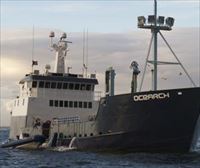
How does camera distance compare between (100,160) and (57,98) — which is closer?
(100,160)

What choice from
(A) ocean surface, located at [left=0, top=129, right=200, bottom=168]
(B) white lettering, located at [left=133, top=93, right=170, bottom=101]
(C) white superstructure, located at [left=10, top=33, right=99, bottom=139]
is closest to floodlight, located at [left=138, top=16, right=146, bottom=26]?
(B) white lettering, located at [left=133, top=93, right=170, bottom=101]

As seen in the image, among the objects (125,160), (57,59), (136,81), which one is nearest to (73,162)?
(125,160)

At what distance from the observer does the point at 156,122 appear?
31891mm

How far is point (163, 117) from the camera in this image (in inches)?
1252

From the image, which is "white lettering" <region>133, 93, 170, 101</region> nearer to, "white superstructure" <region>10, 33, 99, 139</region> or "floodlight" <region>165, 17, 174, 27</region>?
"floodlight" <region>165, 17, 174, 27</region>

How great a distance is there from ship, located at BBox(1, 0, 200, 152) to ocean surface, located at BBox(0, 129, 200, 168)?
40.4 inches

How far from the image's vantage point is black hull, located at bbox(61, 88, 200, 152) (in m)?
31.6

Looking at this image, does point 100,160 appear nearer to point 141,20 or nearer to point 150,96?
point 150,96

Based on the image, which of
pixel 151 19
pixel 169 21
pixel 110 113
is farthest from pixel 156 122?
pixel 169 21

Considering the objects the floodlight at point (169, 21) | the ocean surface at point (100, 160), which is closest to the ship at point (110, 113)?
the floodlight at point (169, 21)

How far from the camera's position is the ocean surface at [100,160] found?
26953 millimetres

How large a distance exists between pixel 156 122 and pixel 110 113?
10.1 ft

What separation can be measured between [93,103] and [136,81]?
358 inches

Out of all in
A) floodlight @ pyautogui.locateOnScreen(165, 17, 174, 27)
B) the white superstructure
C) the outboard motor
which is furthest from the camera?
the white superstructure
